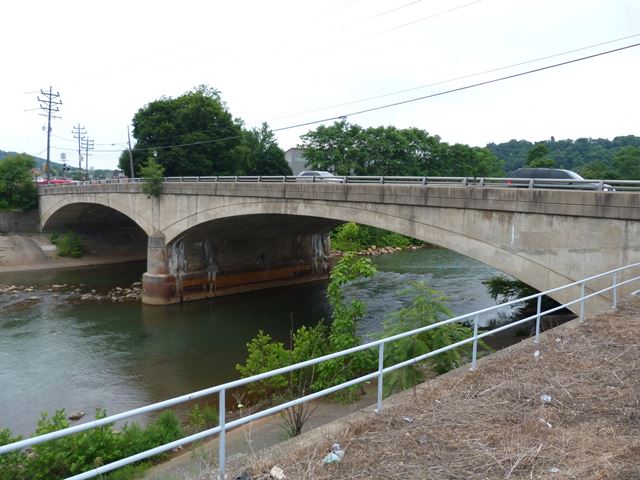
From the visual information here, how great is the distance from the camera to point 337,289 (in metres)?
12.4

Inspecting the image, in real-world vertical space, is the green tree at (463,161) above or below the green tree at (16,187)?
above

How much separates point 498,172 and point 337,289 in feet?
242

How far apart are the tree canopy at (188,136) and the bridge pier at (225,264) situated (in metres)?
14.2

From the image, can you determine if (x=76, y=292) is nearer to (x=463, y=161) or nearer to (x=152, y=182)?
(x=152, y=182)

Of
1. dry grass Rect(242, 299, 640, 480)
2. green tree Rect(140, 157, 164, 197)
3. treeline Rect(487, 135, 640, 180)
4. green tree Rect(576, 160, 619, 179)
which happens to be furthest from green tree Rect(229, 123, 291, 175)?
dry grass Rect(242, 299, 640, 480)

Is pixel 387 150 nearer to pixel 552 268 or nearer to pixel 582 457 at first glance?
pixel 552 268

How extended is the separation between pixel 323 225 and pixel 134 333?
12.5 meters

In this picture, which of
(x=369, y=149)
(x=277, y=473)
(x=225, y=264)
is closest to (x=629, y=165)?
(x=369, y=149)

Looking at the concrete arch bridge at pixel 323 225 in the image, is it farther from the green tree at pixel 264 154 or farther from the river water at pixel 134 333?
the green tree at pixel 264 154

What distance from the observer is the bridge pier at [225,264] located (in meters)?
26.3

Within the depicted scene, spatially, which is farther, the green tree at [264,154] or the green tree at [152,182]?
the green tree at [264,154]

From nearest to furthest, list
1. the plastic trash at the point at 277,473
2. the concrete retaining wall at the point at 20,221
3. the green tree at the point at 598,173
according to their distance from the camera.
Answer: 1. the plastic trash at the point at 277,473
2. the concrete retaining wall at the point at 20,221
3. the green tree at the point at 598,173

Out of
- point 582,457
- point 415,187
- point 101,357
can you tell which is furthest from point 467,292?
point 582,457

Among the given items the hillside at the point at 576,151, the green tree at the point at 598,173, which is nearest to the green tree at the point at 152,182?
the green tree at the point at 598,173
